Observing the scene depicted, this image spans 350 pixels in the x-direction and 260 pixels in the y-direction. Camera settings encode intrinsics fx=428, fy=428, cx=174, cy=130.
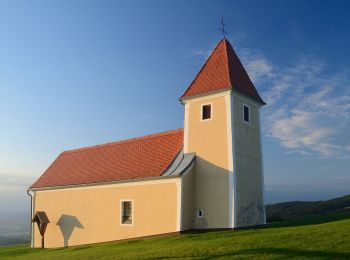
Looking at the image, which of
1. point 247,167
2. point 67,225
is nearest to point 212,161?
point 247,167

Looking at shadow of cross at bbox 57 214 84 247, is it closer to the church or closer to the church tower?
the church

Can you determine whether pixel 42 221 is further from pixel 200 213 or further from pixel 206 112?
pixel 206 112

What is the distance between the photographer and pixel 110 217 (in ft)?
90.5

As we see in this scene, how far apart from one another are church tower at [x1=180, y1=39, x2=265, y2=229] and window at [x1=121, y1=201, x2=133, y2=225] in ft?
15.1

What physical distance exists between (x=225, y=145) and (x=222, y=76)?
14.1ft

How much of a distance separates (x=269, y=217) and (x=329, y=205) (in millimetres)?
13522

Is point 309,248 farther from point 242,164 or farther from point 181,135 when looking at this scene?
point 181,135

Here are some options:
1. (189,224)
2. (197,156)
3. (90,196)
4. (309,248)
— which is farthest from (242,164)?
(90,196)

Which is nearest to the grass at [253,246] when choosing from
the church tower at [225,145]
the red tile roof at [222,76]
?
the church tower at [225,145]

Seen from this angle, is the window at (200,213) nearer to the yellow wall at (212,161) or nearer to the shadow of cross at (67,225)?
the yellow wall at (212,161)

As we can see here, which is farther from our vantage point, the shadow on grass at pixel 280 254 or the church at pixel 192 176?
the church at pixel 192 176

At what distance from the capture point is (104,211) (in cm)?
A: 2803

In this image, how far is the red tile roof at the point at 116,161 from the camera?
2666 centimetres

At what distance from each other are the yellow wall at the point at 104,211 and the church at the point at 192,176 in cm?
6
